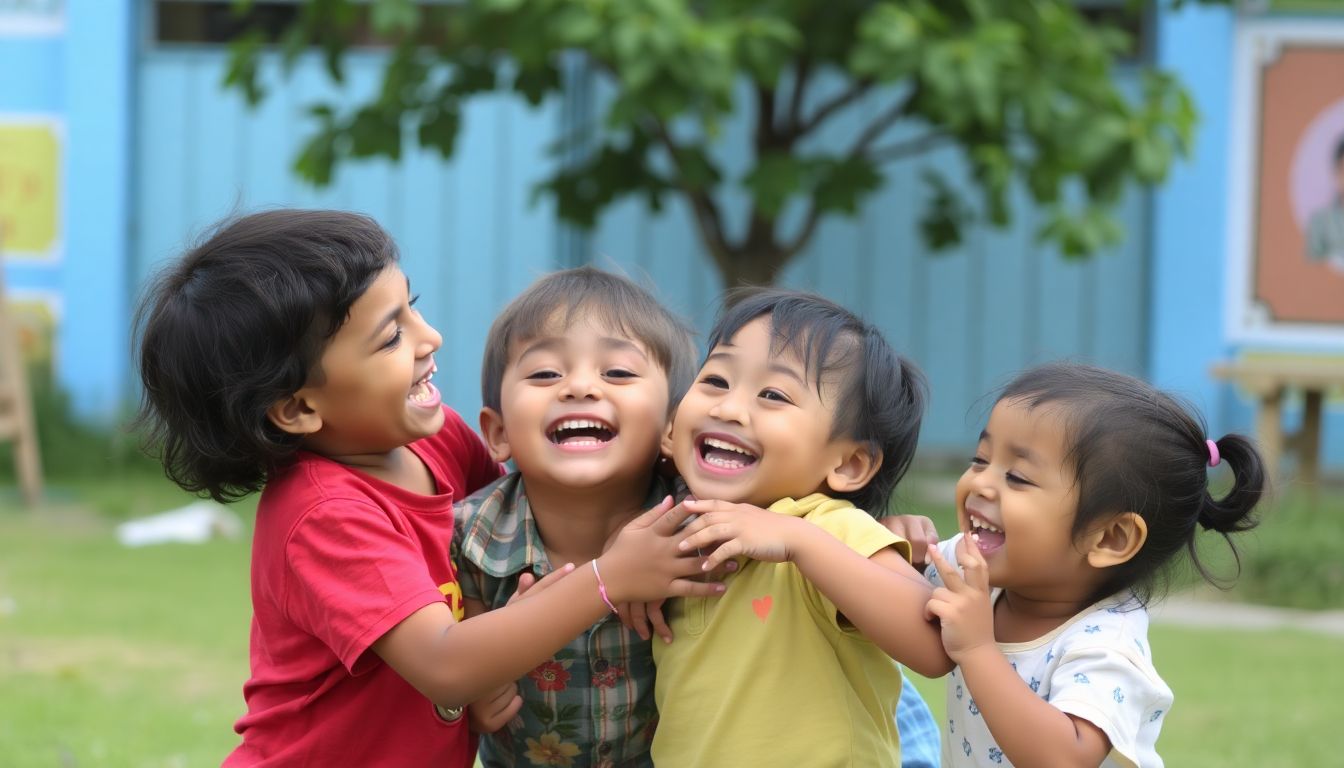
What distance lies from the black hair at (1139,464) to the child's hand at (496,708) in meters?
0.73

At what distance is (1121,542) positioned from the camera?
1.87 meters

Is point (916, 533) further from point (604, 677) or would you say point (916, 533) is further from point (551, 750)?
point (551, 750)

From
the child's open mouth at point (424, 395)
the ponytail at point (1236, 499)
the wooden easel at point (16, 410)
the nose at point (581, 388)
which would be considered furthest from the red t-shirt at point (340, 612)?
the wooden easel at point (16, 410)

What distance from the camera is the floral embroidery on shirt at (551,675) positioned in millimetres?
2018

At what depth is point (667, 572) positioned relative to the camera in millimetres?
1836

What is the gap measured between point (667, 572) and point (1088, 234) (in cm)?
477

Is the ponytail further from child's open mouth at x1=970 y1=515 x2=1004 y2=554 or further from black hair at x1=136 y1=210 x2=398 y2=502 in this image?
black hair at x1=136 y1=210 x2=398 y2=502

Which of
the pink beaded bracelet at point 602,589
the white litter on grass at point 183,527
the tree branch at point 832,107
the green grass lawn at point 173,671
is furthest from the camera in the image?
the tree branch at point 832,107

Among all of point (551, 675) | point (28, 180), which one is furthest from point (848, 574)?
point (28, 180)

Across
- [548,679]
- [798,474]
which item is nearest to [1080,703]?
[798,474]

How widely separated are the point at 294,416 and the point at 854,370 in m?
0.70

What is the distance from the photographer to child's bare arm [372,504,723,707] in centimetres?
180

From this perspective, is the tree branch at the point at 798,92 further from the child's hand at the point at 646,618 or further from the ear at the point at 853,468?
the child's hand at the point at 646,618

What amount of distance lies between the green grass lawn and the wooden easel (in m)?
1.11
